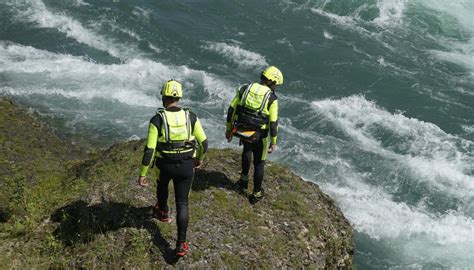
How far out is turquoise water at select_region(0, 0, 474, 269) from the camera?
54.8 feet

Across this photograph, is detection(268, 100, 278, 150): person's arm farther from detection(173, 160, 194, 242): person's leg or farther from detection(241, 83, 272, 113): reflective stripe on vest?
detection(173, 160, 194, 242): person's leg

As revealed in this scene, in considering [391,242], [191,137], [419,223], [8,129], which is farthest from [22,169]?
[419,223]

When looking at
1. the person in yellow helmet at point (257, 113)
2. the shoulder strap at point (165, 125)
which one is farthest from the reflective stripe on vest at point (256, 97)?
the shoulder strap at point (165, 125)

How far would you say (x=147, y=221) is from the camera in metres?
8.89

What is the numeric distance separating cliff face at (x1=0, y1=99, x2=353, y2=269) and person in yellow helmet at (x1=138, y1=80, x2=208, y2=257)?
1.01 meters

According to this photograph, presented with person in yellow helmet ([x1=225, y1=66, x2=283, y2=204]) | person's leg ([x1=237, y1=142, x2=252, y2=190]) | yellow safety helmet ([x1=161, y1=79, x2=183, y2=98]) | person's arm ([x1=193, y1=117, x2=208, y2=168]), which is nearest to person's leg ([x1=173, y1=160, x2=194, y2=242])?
person's arm ([x1=193, y1=117, x2=208, y2=168])

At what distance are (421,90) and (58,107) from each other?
16381mm

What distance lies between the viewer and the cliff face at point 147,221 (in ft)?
27.6

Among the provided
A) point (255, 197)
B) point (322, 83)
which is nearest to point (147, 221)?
point (255, 197)

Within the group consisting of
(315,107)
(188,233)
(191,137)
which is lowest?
(315,107)

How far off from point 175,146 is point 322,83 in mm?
16808

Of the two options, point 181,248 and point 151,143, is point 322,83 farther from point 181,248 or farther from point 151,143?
point 151,143

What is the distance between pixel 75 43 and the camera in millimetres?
24219

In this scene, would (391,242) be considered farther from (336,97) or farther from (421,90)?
(421,90)
